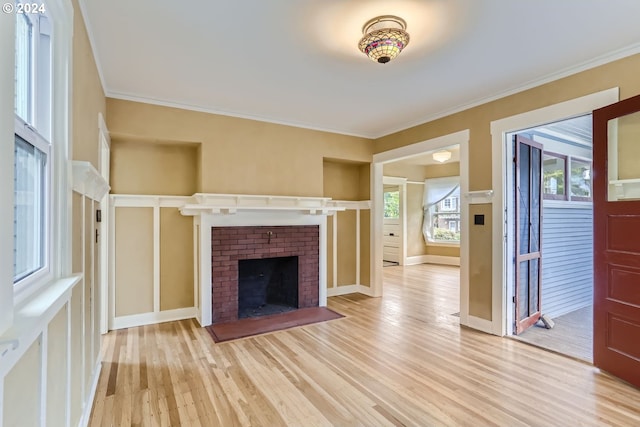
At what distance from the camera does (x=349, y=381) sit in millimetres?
2547

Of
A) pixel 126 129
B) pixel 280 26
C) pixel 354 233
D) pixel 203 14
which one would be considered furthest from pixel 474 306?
pixel 126 129

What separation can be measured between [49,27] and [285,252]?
330 centimetres

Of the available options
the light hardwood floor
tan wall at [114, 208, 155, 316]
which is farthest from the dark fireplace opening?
tan wall at [114, 208, 155, 316]

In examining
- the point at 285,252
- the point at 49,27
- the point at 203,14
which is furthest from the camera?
the point at 285,252

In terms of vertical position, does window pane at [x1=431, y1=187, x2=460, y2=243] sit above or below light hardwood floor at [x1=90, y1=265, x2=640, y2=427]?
above

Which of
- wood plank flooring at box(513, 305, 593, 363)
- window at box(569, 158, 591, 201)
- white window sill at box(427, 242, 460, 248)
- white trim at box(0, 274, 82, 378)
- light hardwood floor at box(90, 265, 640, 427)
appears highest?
window at box(569, 158, 591, 201)

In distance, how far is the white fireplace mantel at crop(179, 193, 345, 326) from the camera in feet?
12.4

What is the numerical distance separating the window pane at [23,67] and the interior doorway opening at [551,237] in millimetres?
3917

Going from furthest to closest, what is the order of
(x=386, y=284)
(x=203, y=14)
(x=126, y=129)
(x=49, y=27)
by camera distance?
1. (x=386, y=284)
2. (x=126, y=129)
3. (x=203, y=14)
4. (x=49, y=27)

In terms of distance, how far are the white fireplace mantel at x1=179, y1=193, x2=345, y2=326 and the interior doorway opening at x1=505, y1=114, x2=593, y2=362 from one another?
2.40 metres

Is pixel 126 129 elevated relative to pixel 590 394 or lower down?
elevated

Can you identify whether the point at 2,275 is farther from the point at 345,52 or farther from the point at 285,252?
the point at 285,252

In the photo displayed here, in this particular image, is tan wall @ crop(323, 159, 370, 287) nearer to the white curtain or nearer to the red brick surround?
the red brick surround

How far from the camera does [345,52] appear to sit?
2588 millimetres
